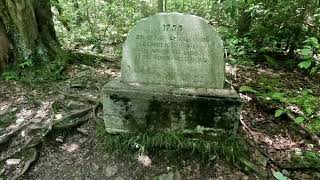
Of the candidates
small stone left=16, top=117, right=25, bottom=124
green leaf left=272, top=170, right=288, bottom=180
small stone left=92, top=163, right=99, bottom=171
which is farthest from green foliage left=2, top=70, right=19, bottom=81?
green leaf left=272, top=170, right=288, bottom=180

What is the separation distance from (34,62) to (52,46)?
56 cm

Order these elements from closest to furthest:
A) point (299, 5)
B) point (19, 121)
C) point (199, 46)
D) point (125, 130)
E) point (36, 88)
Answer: point (199, 46) < point (125, 130) < point (19, 121) < point (36, 88) < point (299, 5)

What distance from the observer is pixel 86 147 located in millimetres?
4395

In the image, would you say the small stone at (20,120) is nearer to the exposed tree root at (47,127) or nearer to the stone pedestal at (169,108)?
the exposed tree root at (47,127)

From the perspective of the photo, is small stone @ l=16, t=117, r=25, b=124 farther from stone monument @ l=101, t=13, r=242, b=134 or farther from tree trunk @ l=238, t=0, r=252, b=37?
tree trunk @ l=238, t=0, r=252, b=37

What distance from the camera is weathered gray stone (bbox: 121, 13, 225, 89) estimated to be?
12.8 ft

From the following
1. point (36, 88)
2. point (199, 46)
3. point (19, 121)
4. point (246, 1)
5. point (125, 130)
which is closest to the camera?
point (199, 46)

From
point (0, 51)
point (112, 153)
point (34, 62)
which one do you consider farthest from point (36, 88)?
point (112, 153)

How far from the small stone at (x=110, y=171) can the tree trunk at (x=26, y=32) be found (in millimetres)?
3460

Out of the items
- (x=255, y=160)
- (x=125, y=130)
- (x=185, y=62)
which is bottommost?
(x=255, y=160)

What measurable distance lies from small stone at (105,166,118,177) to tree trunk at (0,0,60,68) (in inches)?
136

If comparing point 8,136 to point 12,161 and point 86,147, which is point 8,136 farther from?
point 86,147

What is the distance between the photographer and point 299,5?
641 centimetres

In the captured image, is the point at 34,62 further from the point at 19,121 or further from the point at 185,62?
the point at 185,62
